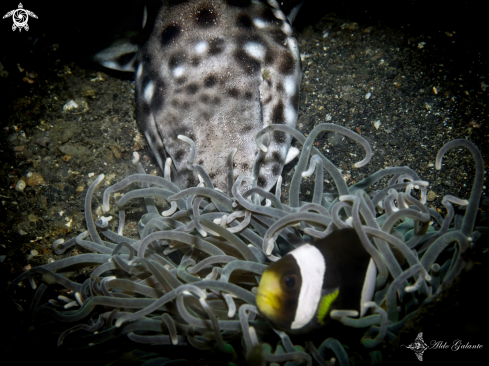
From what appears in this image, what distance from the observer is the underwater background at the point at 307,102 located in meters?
2.61

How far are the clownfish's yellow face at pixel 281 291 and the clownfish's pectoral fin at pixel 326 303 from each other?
0.13 metres

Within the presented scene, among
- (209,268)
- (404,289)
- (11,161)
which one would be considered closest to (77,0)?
(11,161)

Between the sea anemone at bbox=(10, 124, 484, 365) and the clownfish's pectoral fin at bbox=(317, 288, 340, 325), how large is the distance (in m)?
0.04

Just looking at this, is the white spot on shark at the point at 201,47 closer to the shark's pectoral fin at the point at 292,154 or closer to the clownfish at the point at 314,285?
the shark's pectoral fin at the point at 292,154

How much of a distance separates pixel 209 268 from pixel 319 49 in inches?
99.0

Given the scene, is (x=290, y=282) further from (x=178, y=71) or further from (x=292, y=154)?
(x=178, y=71)

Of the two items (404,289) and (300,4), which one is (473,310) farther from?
(300,4)

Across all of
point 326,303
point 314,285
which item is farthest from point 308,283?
point 326,303

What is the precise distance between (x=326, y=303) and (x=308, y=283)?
0.15 metres

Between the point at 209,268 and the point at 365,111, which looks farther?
the point at 365,111

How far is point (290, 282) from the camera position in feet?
4.27

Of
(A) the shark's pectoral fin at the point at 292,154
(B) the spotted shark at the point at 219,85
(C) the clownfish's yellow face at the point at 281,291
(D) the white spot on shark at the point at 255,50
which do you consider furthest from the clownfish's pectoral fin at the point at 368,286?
(D) the white spot on shark at the point at 255,50

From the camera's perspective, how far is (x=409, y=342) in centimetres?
138

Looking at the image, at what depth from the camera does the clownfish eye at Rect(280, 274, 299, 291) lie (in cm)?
130
